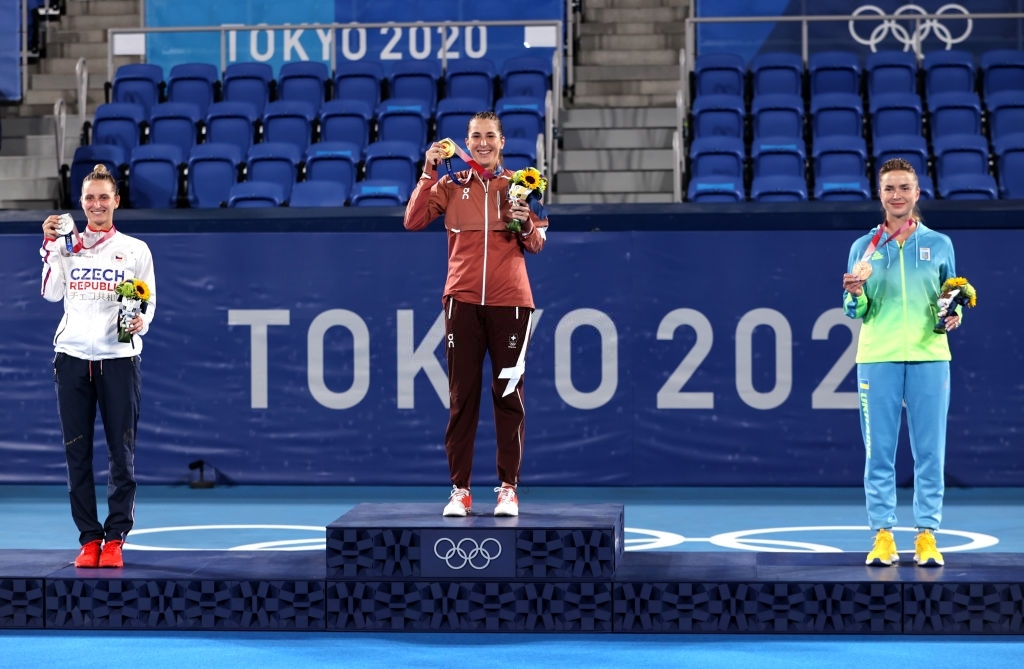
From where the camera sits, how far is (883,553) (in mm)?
6117

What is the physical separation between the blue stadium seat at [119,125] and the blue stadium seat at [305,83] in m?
1.47

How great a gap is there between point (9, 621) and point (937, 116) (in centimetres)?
995

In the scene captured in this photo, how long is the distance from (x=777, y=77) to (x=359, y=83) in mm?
4164

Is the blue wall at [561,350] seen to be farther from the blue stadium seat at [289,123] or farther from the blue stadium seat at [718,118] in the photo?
the blue stadium seat at [289,123]

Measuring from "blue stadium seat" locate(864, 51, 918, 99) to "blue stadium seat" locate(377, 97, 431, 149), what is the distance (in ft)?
14.3

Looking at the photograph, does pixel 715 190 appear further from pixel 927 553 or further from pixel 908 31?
pixel 927 553

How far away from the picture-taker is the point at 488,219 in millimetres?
6215

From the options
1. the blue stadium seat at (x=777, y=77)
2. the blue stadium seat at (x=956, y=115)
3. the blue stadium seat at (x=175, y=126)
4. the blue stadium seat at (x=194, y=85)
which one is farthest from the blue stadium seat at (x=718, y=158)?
the blue stadium seat at (x=194, y=85)

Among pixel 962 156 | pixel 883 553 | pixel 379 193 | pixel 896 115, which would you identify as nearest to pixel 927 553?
pixel 883 553

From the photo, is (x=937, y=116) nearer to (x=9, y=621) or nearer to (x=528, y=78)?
(x=528, y=78)

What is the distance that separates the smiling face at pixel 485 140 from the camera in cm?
624

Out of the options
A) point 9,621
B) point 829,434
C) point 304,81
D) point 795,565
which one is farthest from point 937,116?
point 9,621

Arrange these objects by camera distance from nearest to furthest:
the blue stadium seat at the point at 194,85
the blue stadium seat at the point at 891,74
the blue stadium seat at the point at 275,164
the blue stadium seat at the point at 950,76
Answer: the blue stadium seat at the point at 275,164 < the blue stadium seat at the point at 950,76 < the blue stadium seat at the point at 891,74 < the blue stadium seat at the point at 194,85

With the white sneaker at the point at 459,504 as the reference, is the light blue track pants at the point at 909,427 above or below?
above
